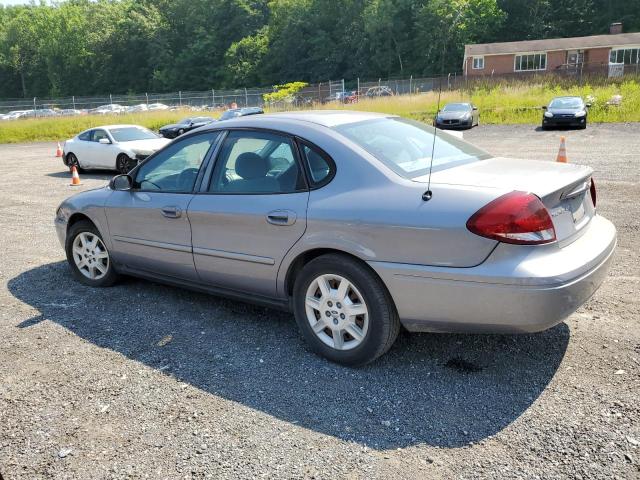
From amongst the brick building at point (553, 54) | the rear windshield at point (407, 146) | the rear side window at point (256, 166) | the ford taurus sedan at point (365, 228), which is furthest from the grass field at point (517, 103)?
the rear side window at point (256, 166)

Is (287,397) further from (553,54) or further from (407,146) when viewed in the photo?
(553,54)

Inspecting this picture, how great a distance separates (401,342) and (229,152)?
1945 millimetres

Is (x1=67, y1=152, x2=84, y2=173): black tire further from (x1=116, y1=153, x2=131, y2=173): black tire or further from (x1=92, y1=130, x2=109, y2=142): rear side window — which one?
(x1=116, y1=153, x2=131, y2=173): black tire

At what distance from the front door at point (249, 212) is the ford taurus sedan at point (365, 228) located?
0.01 metres

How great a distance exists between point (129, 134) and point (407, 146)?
1358 cm

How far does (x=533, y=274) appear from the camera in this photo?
9.89 ft

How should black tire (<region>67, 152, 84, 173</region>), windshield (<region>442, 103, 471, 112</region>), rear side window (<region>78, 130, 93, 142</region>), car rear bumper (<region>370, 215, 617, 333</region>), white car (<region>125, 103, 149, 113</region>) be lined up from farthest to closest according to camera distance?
1. white car (<region>125, 103, 149, 113</region>)
2. windshield (<region>442, 103, 471, 112</region>)
3. black tire (<region>67, 152, 84, 173</region>)
4. rear side window (<region>78, 130, 93, 142</region>)
5. car rear bumper (<region>370, 215, 617, 333</region>)

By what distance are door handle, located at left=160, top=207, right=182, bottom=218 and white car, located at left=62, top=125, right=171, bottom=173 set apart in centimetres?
1060

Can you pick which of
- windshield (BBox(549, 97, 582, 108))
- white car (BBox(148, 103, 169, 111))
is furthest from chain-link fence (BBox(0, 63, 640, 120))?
windshield (BBox(549, 97, 582, 108))

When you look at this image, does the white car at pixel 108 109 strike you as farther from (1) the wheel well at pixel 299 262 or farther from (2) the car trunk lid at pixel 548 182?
(2) the car trunk lid at pixel 548 182

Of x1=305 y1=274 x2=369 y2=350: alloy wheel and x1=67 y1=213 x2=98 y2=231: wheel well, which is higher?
x1=67 y1=213 x2=98 y2=231: wheel well

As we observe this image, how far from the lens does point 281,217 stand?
12.4 ft

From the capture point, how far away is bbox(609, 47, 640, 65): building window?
55344mm

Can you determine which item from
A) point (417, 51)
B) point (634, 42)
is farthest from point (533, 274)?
point (417, 51)
